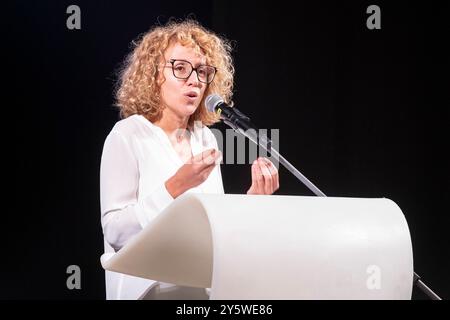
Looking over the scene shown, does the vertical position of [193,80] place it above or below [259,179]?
above

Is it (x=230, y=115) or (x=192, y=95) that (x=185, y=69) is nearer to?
(x=192, y=95)

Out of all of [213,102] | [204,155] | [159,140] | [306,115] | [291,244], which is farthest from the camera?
[306,115]

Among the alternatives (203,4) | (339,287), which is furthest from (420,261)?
(339,287)

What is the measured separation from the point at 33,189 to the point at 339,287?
57.5 inches

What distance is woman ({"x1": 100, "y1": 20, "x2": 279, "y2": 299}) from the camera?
125 centimetres

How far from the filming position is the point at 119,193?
4.51 ft

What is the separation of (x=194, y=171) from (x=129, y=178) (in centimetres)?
37

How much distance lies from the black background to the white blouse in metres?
0.54

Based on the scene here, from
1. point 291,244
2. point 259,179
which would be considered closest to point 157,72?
point 259,179

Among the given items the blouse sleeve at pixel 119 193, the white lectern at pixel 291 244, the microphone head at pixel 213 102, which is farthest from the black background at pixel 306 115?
the white lectern at pixel 291 244

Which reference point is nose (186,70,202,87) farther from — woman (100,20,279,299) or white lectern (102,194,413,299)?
white lectern (102,194,413,299)

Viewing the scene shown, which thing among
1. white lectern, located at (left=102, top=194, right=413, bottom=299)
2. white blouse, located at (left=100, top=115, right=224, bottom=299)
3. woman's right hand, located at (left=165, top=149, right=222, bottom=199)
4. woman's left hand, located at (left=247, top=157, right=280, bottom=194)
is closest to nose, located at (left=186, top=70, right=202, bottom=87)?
white blouse, located at (left=100, top=115, right=224, bottom=299)

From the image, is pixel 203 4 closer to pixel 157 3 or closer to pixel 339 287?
pixel 157 3

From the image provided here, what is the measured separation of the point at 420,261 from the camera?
2260 millimetres
